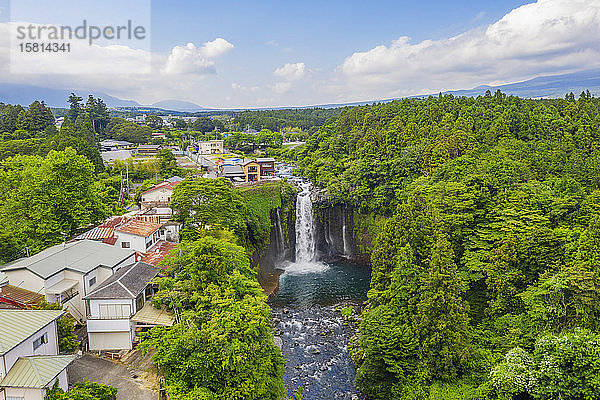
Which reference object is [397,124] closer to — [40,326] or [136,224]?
[136,224]

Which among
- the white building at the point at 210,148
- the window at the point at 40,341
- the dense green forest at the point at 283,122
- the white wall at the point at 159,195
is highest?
the dense green forest at the point at 283,122

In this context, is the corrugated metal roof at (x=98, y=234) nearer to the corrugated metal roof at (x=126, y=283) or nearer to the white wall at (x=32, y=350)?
the corrugated metal roof at (x=126, y=283)

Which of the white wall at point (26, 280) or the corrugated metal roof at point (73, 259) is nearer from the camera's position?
the white wall at point (26, 280)

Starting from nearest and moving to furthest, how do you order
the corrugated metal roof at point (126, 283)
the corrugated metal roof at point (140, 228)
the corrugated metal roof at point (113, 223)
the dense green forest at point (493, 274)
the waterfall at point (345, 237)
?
the dense green forest at point (493, 274) < the corrugated metal roof at point (126, 283) < the corrugated metal roof at point (140, 228) < the corrugated metal roof at point (113, 223) < the waterfall at point (345, 237)

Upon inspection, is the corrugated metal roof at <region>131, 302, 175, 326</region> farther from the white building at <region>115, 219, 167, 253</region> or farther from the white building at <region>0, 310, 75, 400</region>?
the white building at <region>115, 219, 167, 253</region>

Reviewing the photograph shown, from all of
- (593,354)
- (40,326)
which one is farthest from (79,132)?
(593,354)

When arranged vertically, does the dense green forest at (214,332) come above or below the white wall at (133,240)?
Answer: below

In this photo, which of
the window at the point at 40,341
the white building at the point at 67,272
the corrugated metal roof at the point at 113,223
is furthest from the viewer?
the corrugated metal roof at the point at 113,223

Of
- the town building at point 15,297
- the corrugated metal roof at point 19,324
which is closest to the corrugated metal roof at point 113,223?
the town building at point 15,297
